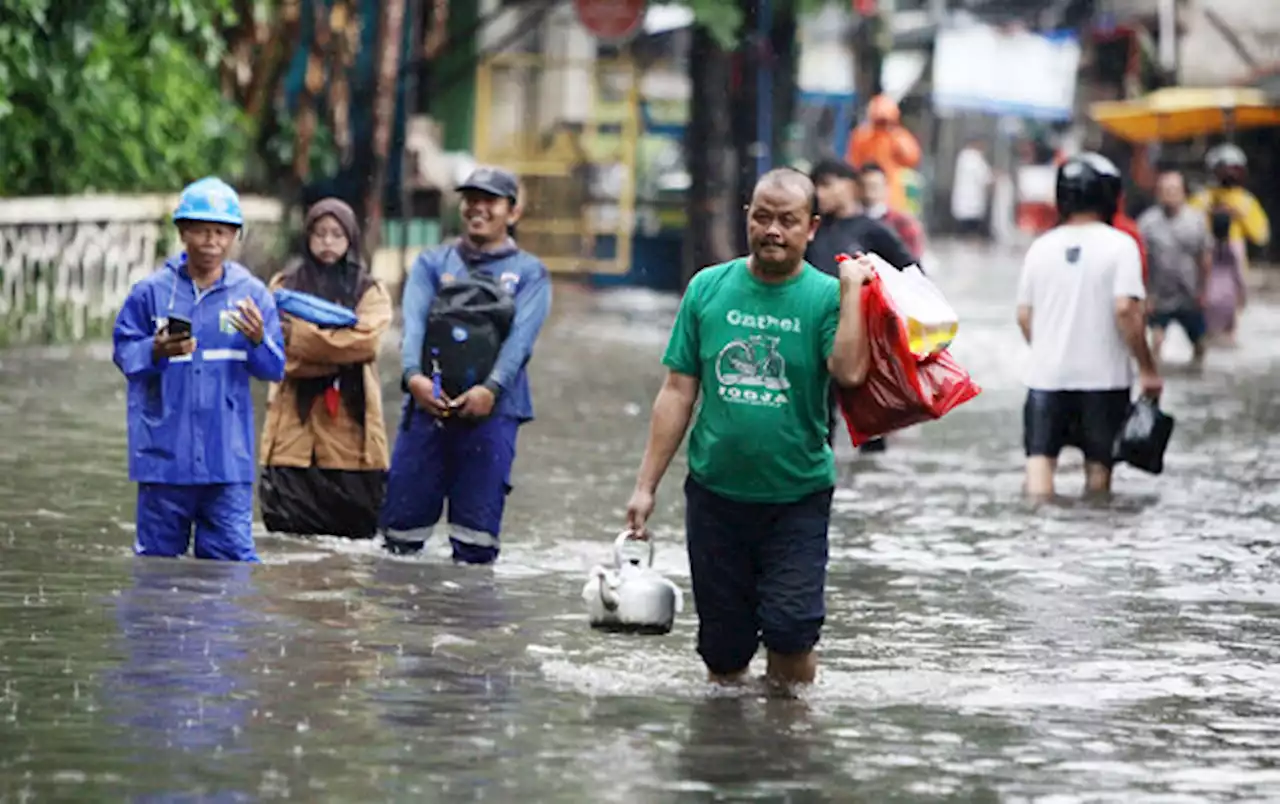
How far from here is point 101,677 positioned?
895 cm

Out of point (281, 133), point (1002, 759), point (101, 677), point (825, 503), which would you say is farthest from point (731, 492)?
point (281, 133)

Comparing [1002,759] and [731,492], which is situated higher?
[731,492]

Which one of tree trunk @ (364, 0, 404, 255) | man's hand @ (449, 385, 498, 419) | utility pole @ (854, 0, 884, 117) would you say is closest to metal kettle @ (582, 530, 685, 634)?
man's hand @ (449, 385, 498, 419)

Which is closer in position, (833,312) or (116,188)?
(833,312)

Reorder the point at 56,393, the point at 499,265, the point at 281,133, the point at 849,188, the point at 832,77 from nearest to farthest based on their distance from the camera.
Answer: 1. the point at 499,265
2. the point at 849,188
3. the point at 56,393
4. the point at 281,133
5. the point at 832,77

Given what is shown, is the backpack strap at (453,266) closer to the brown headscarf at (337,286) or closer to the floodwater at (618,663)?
the brown headscarf at (337,286)

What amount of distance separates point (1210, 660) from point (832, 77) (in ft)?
143

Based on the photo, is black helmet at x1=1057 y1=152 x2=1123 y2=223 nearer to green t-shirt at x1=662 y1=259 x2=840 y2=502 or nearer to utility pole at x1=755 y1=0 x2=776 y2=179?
green t-shirt at x1=662 y1=259 x2=840 y2=502

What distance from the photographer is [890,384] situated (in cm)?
871

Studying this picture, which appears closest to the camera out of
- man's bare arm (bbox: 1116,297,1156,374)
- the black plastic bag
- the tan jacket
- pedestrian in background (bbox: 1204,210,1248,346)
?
the tan jacket

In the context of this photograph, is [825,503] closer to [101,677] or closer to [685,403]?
[685,403]

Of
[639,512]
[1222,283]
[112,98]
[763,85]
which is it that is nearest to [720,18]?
[763,85]

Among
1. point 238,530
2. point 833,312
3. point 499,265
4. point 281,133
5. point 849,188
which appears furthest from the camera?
point 281,133

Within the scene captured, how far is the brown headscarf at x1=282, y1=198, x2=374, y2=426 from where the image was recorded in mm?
12484
